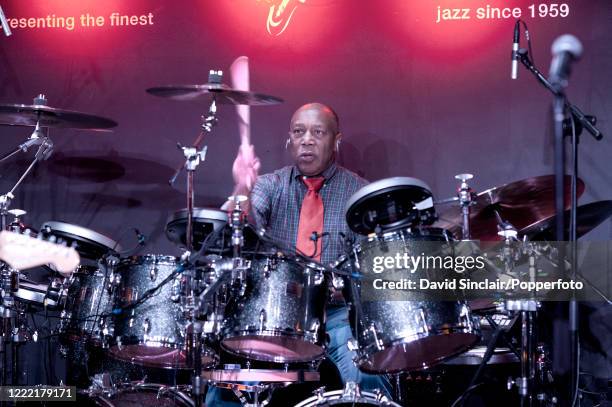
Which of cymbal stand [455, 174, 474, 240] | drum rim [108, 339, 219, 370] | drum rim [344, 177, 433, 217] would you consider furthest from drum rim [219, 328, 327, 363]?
cymbal stand [455, 174, 474, 240]

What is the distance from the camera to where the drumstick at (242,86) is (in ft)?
17.4

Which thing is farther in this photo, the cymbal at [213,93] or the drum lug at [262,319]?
the cymbal at [213,93]

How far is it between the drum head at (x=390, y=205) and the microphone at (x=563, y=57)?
2.40 feet

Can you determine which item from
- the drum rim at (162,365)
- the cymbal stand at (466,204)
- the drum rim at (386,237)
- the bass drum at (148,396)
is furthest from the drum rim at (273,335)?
the cymbal stand at (466,204)

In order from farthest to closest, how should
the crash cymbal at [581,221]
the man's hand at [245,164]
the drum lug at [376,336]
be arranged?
the man's hand at [245,164] < the crash cymbal at [581,221] < the drum lug at [376,336]

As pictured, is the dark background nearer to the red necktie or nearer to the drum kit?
the red necktie

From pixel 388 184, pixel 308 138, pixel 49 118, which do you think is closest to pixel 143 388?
pixel 49 118

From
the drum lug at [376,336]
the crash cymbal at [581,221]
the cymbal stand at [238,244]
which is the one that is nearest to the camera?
the drum lug at [376,336]

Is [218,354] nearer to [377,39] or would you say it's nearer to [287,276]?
[287,276]

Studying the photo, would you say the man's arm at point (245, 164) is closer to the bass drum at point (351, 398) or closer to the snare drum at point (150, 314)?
the snare drum at point (150, 314)

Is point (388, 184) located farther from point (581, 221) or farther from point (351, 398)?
point (581, 221)

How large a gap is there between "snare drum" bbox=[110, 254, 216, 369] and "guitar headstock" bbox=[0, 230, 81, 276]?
362 millimetres

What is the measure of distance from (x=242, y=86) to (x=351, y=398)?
7.52 feet

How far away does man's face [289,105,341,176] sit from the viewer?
493 centimetres
